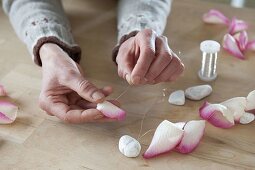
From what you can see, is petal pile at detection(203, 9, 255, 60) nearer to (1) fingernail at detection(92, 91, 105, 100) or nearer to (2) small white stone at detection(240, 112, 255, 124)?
(2) small white stone at detection(240, 112, 255, 124)

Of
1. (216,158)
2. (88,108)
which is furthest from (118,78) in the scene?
(216,158)

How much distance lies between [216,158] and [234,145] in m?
0.04

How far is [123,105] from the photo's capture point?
62 cm

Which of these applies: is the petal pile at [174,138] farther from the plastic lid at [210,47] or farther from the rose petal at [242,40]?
the rose petal at [242,40]

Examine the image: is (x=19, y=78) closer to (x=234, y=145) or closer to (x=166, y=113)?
(x=166, y=113)

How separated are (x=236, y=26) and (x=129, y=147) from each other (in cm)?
37

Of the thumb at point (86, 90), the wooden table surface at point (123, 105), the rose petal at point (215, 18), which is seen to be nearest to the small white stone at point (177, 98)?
the wooden table surface at point (123, 105)

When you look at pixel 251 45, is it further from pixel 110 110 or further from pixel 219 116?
pixel 110 110

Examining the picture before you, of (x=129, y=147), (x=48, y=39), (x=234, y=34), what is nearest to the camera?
(x=129, y=147)

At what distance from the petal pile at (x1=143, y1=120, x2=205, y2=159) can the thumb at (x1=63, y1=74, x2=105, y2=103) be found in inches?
3.8

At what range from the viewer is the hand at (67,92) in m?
0.56

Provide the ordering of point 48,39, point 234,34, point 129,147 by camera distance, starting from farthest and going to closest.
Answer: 1. point 234,34
2. point 48,39
3. point 129,147

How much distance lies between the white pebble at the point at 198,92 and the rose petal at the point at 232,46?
11 centimetres

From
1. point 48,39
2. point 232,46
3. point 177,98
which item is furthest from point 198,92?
point 48,39
